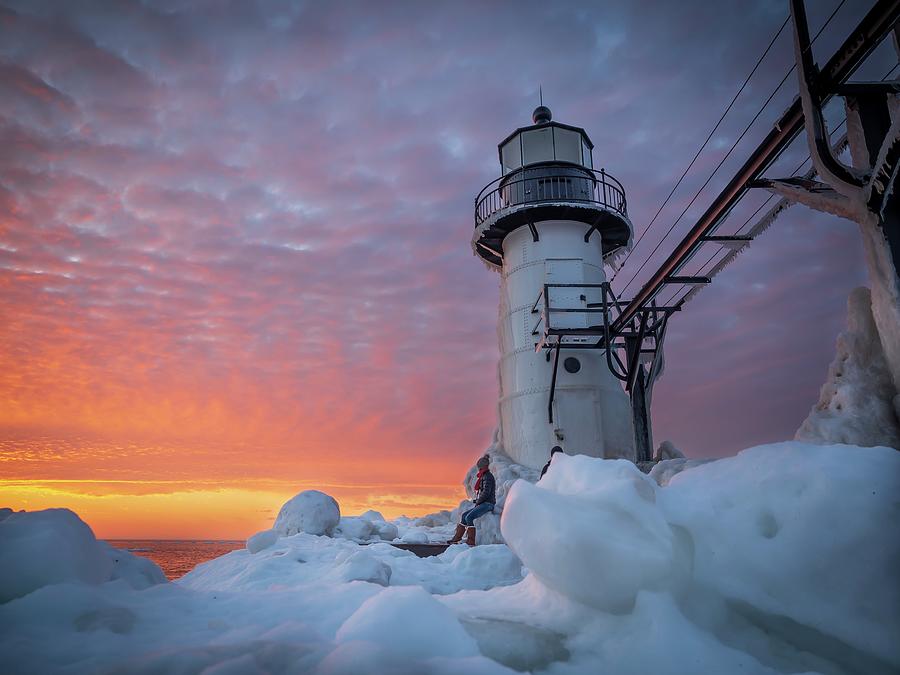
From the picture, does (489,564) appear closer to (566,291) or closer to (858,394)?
(858,394)

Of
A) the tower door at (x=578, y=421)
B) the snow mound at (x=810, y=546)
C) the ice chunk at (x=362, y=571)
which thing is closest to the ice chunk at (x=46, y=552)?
the ice chunk at (x=362, y=571)

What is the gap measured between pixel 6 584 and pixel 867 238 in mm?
9303

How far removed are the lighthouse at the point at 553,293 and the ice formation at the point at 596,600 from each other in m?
12.3

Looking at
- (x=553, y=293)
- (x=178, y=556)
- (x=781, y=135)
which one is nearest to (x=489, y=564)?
(x=781, y=135)

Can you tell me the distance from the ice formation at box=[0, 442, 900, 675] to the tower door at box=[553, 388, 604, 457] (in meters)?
13.0

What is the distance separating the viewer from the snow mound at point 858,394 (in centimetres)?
689

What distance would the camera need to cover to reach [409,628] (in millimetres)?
2725

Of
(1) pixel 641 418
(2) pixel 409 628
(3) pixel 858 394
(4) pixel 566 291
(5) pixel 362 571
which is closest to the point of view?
(2) pixel 409 628

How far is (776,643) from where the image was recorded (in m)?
3.03

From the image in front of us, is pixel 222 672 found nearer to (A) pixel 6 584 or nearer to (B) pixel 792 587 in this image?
(A) pixel 6 584

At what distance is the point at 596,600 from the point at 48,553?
3362mm

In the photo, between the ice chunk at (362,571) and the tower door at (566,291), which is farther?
the tower door at (566,291)

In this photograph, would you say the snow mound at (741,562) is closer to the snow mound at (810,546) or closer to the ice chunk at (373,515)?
the snow mound at (810,546)

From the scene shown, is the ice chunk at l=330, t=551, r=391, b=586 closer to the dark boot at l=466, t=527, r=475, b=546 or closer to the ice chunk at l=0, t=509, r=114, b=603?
the ice chunk at l=0, t=509, r=114, b=603
